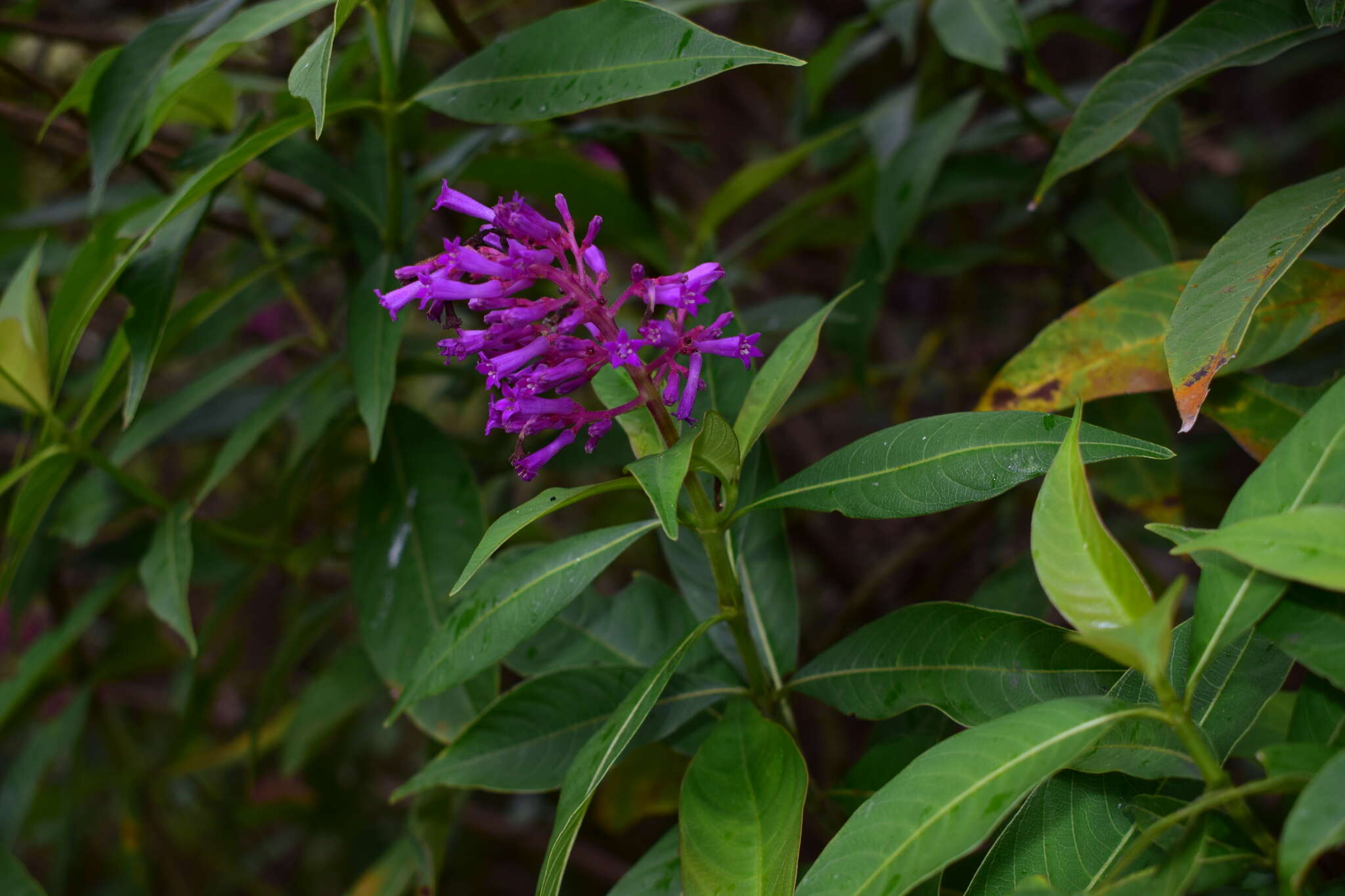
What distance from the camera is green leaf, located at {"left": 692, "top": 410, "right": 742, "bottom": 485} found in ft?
2.69

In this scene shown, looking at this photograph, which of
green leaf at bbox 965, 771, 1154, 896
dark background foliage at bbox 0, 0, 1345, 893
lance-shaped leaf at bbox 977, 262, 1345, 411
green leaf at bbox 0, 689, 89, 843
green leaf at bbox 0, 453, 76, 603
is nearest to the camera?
green leaf at bbox 965, 771, 1154, 896

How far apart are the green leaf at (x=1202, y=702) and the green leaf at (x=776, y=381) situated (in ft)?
1.30

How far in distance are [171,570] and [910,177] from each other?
4.10 ft

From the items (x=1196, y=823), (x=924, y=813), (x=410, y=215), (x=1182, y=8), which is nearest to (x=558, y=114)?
(x=410, y=215)

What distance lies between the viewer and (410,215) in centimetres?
137

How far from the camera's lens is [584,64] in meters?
1.02

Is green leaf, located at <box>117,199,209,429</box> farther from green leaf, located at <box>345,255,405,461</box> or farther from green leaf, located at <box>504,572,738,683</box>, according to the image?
green leaf, located at <box>504,572,738,683</box>

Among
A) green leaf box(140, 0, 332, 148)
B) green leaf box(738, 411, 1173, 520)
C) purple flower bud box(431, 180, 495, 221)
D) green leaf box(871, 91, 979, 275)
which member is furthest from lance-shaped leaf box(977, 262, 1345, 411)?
green leaf box(140, 0, 332, 148)

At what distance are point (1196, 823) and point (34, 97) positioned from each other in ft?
8.68

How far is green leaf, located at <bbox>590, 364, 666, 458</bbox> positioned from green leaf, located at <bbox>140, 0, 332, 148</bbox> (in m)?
0.55

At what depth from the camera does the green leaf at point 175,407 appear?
1452 millimetres

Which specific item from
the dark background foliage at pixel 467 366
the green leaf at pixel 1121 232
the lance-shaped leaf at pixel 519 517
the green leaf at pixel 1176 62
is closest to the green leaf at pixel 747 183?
the dark background foliage at pixel 467 366

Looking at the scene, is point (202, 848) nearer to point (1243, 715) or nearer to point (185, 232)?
point (185, 232)

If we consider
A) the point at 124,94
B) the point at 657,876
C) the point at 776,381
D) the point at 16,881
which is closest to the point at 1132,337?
the point at 776,381
